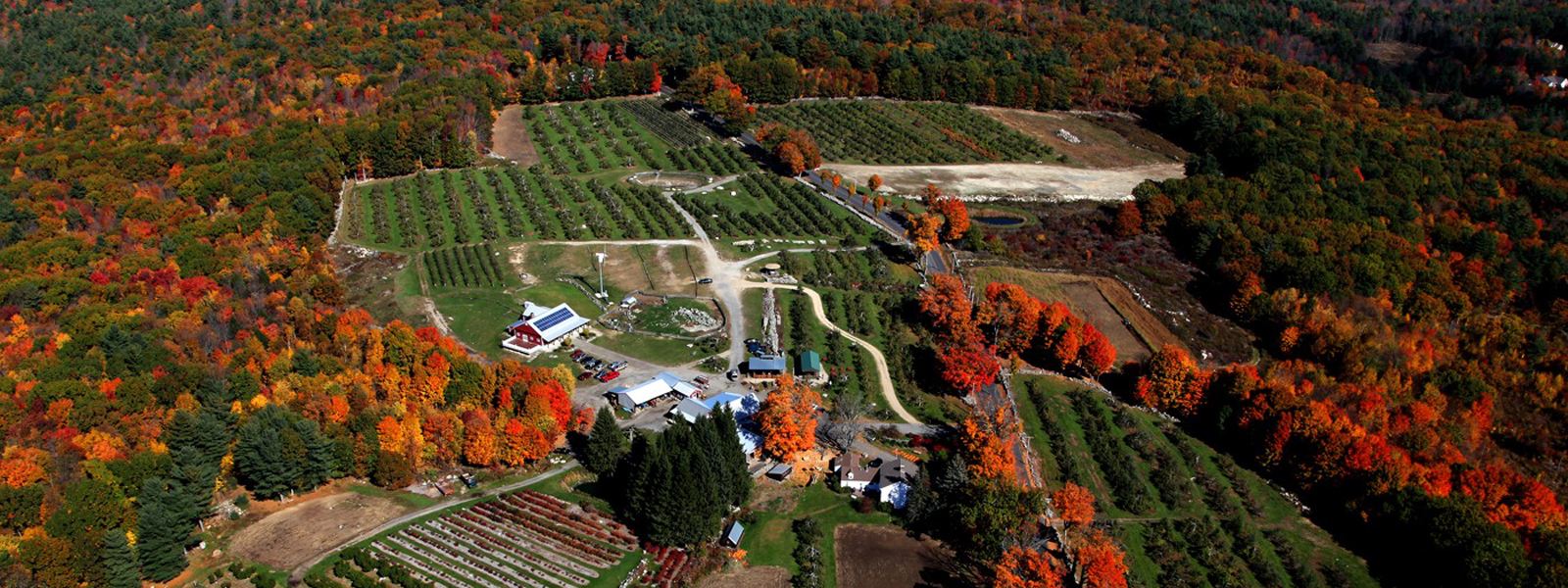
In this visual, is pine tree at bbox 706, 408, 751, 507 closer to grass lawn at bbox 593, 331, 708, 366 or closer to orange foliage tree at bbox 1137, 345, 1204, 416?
grass lawn at bbox 593, 331, 708, 366

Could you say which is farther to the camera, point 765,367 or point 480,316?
point 480,316

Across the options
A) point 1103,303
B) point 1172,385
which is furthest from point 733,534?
point 1103,303

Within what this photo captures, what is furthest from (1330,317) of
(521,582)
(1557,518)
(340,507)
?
(340,507)

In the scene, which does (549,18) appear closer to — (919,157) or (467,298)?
(919,157)

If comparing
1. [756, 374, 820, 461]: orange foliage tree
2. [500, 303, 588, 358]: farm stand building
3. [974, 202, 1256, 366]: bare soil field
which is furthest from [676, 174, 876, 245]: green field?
[756, 374, 820, 461]: orange foliage tree

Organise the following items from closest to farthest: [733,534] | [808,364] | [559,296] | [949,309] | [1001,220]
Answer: [733,534], [808,364], [949,309], [559,296], [1001,220]

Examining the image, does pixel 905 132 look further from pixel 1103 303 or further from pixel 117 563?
pixel 117 563

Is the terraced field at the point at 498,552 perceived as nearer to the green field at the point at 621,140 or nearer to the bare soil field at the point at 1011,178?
the green field at the point at 621,140
